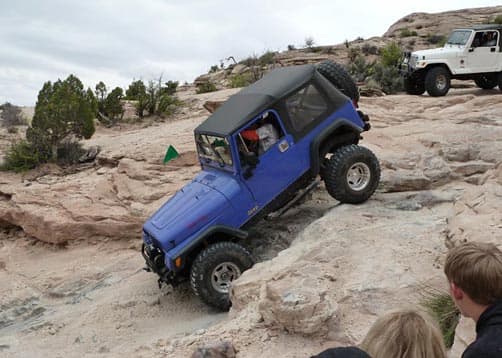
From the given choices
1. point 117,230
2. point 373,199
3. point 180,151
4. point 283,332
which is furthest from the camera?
point 180,151

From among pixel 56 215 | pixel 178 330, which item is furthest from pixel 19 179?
pixel 178 330

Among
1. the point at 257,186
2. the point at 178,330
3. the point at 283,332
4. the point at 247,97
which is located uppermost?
the point at 247,97

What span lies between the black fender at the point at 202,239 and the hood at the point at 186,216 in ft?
0.32

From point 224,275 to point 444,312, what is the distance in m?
2.92

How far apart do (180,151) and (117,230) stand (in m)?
2.06

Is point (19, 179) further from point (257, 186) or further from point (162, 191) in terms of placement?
point (257, 186)

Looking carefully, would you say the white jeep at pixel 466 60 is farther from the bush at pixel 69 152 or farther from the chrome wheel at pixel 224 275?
the chrome wheel at pixel 224 275

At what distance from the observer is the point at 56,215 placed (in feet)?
29.1

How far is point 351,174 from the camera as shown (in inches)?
286

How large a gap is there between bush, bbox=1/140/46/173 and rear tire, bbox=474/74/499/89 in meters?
11.5

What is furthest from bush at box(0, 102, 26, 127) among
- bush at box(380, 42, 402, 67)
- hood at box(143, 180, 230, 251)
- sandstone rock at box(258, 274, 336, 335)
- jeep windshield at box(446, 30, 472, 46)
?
A: sandstone rock at box(258, 274, 336, 335)

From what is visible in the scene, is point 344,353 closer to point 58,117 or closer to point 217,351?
point 217,351

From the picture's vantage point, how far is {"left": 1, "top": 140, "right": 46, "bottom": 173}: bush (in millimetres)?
10969

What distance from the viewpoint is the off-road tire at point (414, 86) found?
1535cm
